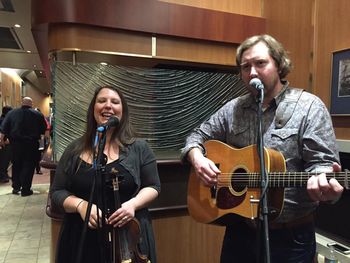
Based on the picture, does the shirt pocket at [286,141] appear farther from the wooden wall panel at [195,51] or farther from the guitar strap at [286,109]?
the wooden wall panel at [195,51]

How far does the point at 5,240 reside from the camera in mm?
3439

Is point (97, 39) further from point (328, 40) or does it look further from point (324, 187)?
point (324, 187)

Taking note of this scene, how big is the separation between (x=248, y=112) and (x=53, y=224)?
159cm

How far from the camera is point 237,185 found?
1.50m

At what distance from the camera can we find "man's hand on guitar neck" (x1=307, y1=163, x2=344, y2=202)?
1.12 m

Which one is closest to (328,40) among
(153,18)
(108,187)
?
(153,18)

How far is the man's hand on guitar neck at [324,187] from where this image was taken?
1.12 m

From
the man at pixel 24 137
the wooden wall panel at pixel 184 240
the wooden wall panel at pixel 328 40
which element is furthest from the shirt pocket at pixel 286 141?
the man at pixel 24 137

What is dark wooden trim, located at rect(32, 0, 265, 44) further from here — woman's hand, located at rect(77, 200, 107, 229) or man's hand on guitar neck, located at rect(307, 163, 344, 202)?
man's hand on guitar neck, located at rect(307, 163, 344, 202)

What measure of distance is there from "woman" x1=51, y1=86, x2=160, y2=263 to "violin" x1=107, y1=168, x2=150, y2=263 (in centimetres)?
4

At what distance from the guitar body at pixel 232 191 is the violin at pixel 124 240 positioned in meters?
0.31

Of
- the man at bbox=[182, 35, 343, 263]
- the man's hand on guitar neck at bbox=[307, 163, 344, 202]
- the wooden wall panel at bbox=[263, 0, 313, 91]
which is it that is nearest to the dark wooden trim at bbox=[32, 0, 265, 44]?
the wooden wall panel at bbox=[263, 0, 313, 91]

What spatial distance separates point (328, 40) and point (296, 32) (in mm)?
366

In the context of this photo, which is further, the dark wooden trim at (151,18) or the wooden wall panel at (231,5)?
the wooden wall panel at (231,5)
